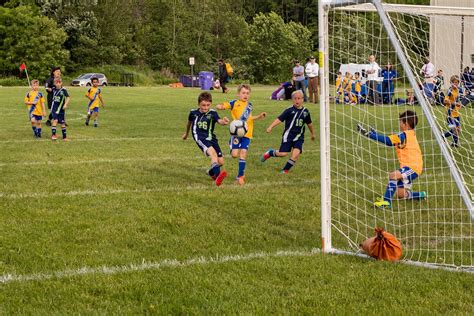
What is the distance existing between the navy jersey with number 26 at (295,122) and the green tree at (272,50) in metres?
50.7

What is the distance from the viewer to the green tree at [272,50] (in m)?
61.5

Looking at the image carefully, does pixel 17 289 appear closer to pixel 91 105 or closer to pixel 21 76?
pixel 91 105

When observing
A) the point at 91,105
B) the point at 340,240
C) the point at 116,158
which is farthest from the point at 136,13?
the point at 340,240

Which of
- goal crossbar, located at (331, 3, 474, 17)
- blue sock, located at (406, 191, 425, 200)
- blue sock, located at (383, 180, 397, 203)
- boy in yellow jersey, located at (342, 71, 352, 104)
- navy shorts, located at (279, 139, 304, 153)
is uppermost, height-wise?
goal crossbar, located at (331, 3, 474, 17)

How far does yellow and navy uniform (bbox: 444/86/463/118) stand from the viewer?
11.8 meters

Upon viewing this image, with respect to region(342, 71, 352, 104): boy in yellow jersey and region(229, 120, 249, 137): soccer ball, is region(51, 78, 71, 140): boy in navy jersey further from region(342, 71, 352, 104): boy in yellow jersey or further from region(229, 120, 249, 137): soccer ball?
region(342, 71, 352, 104): boy in yellow jersey

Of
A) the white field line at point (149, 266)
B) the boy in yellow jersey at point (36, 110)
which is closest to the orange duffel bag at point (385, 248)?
the white field line at point (149, 266)

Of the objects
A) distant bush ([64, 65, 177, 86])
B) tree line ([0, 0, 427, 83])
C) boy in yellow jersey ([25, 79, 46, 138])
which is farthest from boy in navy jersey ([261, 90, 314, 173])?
tree line ([0, 0, 427, 83])

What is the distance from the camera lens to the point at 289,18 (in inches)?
3494

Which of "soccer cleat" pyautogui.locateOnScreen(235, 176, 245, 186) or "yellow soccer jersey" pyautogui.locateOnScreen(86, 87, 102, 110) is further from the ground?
"yellow soccer jersey" pyautogui.locateOnScreen(86, 87, 102, 110)

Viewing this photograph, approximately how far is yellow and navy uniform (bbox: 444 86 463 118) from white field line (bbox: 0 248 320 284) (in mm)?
6978

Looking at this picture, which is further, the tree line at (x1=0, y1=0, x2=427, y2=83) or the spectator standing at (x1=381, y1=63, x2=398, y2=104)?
the tree line at (x1=0, y1=0, x2=427, y2=83)

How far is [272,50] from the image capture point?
62062mm

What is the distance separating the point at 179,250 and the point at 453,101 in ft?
28.4
